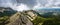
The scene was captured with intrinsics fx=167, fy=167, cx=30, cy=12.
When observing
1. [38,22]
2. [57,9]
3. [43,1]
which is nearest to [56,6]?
[57,9]

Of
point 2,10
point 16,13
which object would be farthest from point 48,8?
point 2,10

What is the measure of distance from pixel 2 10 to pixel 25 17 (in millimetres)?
706

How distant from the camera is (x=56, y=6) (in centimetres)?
479

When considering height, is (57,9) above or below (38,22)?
above

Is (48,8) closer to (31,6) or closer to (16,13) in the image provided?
(31,6)

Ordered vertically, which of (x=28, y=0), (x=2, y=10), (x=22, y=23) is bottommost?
(x=22, y=23)

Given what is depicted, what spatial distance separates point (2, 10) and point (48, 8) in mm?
1340

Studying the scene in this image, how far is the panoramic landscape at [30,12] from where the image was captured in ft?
15.7

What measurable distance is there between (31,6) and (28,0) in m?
0.20

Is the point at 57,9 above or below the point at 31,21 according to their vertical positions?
above

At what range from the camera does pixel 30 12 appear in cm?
481

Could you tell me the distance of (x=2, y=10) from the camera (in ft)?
16.0

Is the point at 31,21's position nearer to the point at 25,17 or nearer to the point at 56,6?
the point at 25,17

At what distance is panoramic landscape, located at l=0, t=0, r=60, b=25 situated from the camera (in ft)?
15.7
